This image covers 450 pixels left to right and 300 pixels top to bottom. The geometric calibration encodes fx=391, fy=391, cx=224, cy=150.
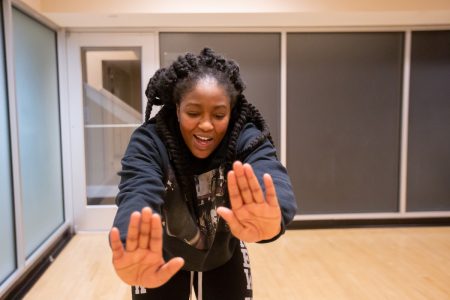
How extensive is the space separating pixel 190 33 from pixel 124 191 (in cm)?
290

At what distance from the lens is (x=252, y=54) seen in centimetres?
371

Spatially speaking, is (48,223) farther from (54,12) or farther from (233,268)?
(233,268)

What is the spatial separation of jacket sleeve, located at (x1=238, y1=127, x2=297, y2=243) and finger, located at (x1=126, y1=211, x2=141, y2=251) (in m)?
0.31

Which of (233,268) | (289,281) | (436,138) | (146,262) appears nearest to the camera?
(146,262)

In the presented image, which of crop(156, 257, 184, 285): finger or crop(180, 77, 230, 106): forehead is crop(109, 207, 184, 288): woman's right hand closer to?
crop(156, 257, 184, 285): finger

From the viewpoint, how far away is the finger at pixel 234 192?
865 millimetres

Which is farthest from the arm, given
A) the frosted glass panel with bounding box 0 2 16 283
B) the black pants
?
the frosted glass panel with bounding box 0 2 16 283

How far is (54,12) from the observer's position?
2.95m

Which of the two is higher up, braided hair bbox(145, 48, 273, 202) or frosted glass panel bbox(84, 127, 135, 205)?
braided hair bbox(145, 48, 273, 202)

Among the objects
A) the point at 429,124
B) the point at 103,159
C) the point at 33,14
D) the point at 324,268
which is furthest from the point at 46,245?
the point at 429,124

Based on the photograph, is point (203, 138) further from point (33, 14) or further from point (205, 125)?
point (33, 14)

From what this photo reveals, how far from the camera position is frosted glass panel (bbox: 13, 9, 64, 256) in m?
2.74

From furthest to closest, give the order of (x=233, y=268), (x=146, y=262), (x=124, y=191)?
1. (x=233, y=268)
2. (x=124, y=191)
3. (x=146, y=262)

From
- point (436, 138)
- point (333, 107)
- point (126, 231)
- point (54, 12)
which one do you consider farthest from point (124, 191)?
point (436, 138)
